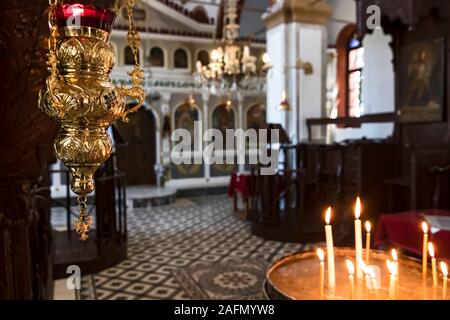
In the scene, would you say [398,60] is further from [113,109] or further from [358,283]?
[113,109]

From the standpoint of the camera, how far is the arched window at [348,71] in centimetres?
952

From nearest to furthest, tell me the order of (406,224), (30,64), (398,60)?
(30,64), (406,224), (398,60)

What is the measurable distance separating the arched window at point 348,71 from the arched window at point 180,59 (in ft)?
14.2

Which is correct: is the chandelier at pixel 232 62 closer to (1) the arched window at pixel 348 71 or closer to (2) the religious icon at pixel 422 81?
(2) the religious icon at pixel 422 81

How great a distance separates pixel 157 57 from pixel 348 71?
517 cm

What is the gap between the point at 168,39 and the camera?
11.6 metres

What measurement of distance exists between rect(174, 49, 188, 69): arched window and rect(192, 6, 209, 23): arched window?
1.10 metres

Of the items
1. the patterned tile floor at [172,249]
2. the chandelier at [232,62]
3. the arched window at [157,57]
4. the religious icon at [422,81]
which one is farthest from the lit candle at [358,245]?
the arched window at [157,57]

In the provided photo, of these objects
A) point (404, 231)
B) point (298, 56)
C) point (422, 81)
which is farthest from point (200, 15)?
point (404, 231)

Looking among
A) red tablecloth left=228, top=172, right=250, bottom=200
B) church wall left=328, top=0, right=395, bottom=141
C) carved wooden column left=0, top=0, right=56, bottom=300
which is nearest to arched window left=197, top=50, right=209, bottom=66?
church wall left=328, top=0, right=395, bottom=141

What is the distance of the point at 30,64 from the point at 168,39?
Answer: 35.1 ft

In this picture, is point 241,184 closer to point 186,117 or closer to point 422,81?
point 422,81

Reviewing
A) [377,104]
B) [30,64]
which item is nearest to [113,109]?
[30,64]

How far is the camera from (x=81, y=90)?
0.71 meters
